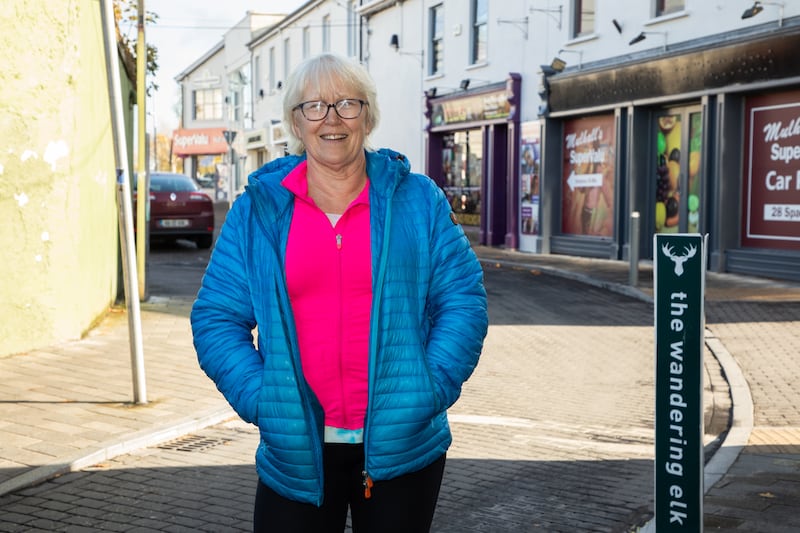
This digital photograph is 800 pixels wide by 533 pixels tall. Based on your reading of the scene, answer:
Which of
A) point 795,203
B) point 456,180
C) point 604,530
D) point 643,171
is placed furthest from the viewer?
point 456,180

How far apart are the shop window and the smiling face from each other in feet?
72.0

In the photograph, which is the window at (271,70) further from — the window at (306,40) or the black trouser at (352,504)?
the black trouser at (352,504)

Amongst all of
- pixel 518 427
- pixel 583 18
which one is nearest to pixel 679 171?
pixel 583 18

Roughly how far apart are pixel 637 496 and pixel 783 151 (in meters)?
11.3

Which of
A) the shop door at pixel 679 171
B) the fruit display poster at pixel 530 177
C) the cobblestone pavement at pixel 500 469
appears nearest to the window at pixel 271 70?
the fruit display poster at pixel 530 177

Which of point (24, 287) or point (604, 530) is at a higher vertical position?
point (24, 287)

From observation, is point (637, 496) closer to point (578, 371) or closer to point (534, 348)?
point (578, 371)

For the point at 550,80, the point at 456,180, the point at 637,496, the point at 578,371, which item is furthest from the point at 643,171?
the point at 637,496

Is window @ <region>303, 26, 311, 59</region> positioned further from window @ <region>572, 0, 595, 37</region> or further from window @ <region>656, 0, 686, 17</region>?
window @ <region>656, 0, 686, 17</region>

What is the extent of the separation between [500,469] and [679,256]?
271 centimetres

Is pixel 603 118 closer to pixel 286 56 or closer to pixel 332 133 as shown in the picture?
pixel 332 133

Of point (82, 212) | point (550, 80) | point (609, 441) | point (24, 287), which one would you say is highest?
point (550, 80)

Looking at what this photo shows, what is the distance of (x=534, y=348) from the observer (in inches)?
404

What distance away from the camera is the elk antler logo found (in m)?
3.39
